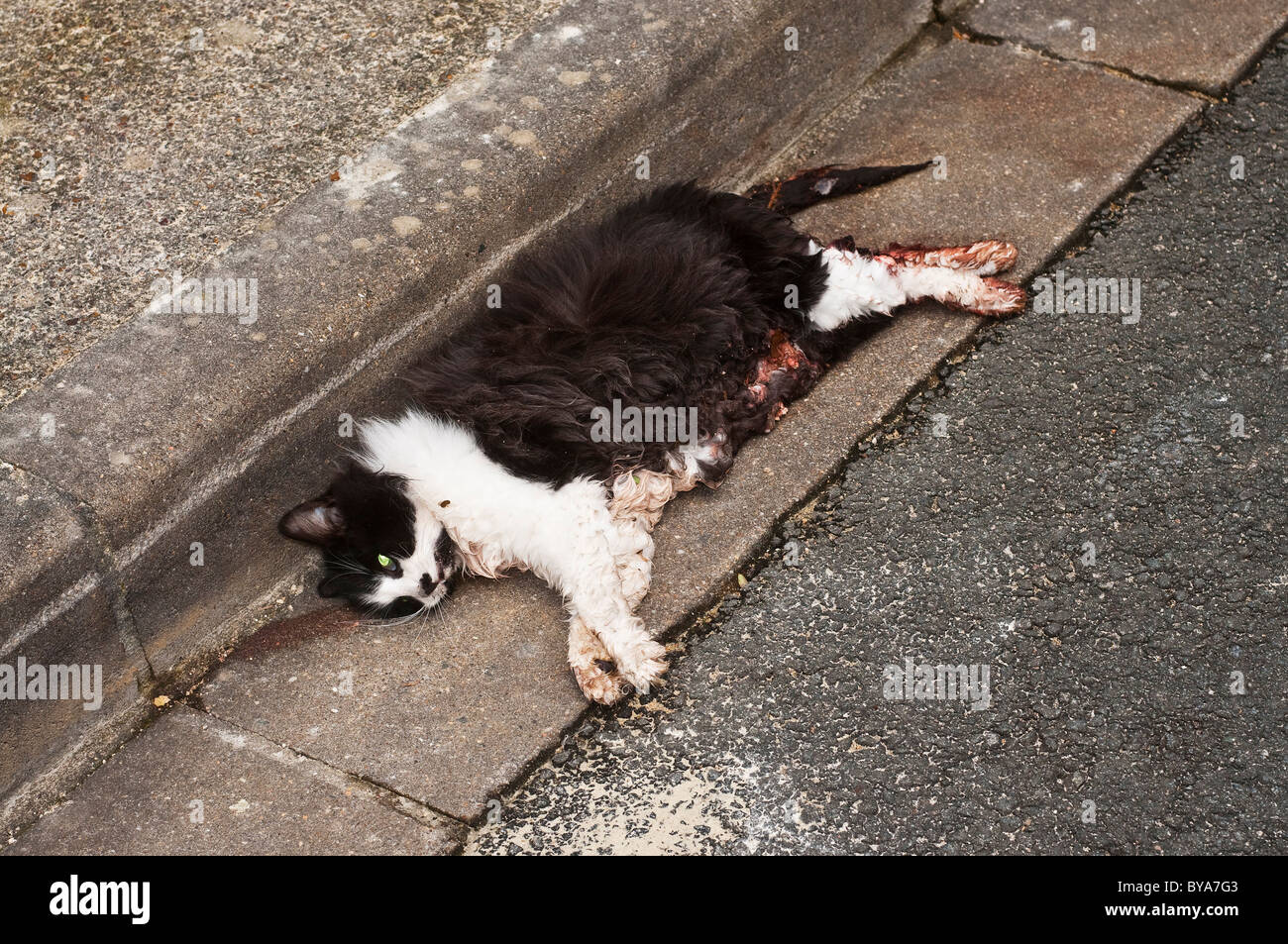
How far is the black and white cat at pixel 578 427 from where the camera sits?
128 inches

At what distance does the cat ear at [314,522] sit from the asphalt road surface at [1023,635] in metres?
0.85

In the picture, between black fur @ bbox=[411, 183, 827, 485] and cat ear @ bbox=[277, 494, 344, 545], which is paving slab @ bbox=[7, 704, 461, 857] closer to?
cat ear @ bbox=[277, 494, 344, 545]

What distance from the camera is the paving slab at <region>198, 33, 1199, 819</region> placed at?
3.01m

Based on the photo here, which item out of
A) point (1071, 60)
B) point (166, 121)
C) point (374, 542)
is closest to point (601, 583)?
point (374, 542)

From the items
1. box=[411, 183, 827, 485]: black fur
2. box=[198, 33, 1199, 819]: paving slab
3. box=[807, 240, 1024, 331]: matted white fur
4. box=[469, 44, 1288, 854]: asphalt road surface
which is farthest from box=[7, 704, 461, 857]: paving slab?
box=[807, 240, 1024, 331]: matted white fur

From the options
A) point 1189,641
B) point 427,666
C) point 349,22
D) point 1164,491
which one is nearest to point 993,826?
point 1189,641

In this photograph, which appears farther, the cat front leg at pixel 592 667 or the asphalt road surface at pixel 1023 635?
the cat front leg at pixel 592 667

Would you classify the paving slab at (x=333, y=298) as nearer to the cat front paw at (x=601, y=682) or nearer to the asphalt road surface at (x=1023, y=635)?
the cat front paw at (x=601, y=682)

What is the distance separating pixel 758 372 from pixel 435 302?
0.93 metres

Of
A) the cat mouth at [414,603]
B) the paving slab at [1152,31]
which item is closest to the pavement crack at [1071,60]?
the paving slab at [1152,31]

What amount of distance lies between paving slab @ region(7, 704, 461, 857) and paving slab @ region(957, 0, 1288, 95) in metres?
3.60

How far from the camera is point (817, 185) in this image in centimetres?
413

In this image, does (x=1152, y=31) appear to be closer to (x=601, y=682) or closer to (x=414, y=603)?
(x=601, y=682)

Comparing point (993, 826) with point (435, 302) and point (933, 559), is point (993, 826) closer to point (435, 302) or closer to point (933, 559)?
point (933, 559)
